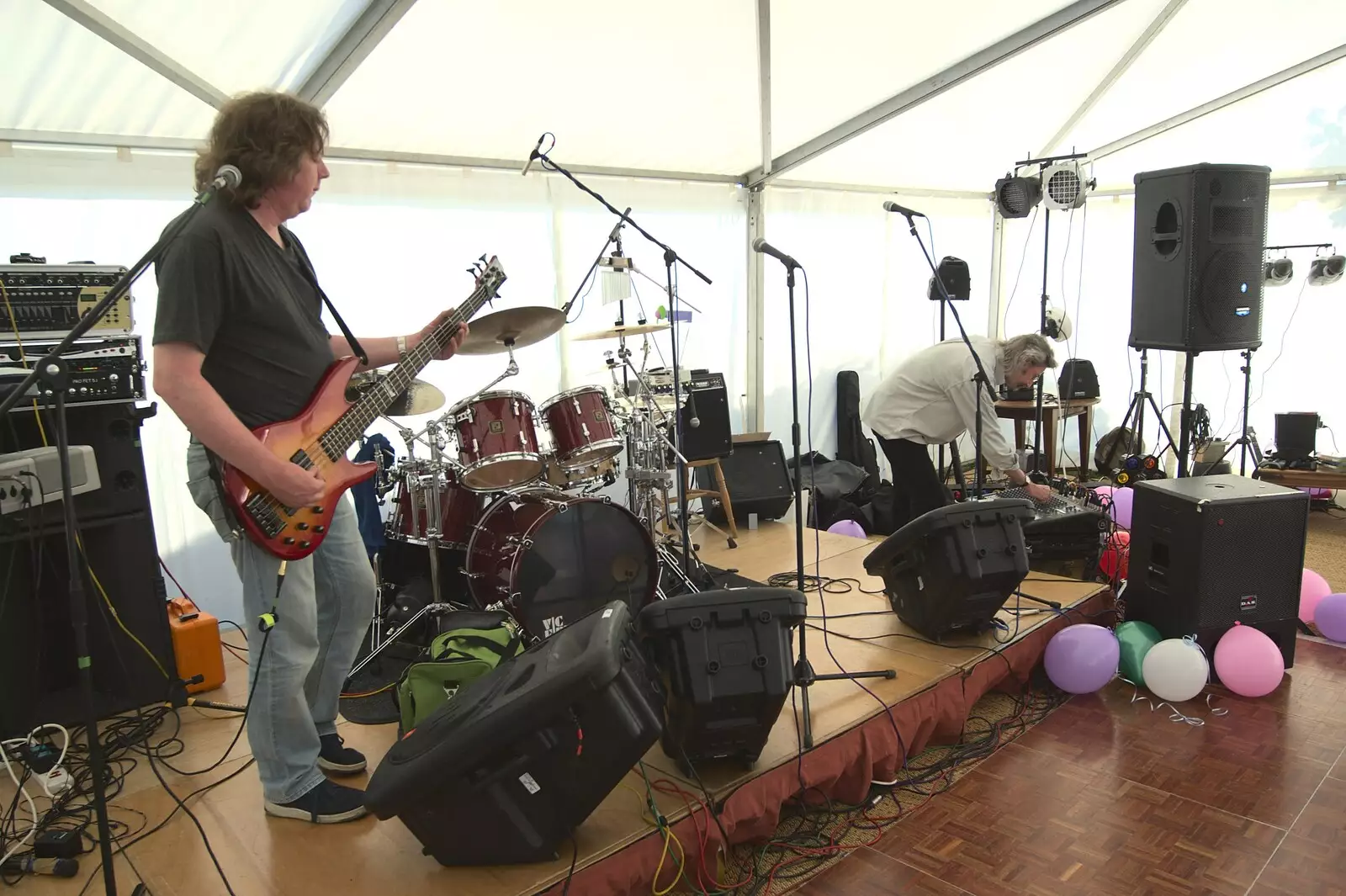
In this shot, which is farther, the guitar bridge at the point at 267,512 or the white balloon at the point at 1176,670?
the white balloon at the point at 1176,670

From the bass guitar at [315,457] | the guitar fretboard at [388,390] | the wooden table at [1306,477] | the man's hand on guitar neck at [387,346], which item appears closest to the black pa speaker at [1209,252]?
the wooden table at [1306,477]

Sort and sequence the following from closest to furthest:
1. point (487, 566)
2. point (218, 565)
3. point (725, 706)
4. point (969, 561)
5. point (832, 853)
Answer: point (725, 706), point (832, 853), point (969, 561), point (487, 566), point (218, 565)

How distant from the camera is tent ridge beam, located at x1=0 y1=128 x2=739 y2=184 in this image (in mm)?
3170

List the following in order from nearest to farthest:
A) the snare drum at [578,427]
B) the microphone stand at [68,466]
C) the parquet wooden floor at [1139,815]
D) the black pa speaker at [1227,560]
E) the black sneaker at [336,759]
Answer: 1. the microphone stand at [68,466]
2. the parquet wooden floor at [1139,815]
3. the black sneaker at [336,759]
4. the black pa speaker at [1227,560]
5. the snare drum at [578,427]

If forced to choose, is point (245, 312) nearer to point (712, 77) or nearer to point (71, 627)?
point (71, 627)

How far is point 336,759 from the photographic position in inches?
88.4

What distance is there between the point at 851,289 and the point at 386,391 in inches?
199

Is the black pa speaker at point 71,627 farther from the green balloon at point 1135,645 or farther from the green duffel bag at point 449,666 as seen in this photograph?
the green balloon at point 1135,645

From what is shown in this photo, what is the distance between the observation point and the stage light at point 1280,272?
6.04 metres

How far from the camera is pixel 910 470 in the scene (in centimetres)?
409

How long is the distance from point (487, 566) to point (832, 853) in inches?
59.9

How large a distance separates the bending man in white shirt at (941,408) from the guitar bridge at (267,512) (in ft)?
9.29

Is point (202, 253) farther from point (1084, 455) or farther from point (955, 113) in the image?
point (1084, 455)

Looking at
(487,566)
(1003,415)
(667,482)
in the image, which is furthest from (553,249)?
(1003,415)
